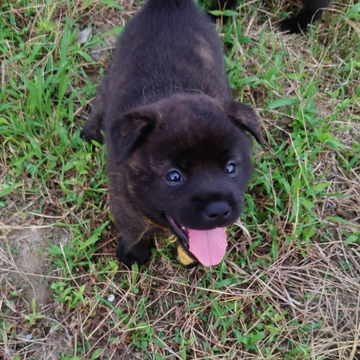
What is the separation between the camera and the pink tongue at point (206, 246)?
2561 millimetres

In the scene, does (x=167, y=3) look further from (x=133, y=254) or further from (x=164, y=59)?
(x=133, y=254)

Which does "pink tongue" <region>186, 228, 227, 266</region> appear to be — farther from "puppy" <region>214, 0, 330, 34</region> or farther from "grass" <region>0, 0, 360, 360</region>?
"puppy" <region>214, 0, 330, 34</region>

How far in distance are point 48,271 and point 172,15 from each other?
5.88 feet

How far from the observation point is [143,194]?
8.05ft

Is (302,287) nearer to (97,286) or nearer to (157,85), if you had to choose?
(97,286)

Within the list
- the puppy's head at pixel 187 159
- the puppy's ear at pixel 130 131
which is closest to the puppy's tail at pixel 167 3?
the puppy's head at pixel 187 159

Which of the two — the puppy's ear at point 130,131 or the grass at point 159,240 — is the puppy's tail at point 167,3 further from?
the puppy's ear at point 130,131

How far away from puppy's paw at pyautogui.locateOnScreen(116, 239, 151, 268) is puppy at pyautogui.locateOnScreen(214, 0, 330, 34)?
2108mm

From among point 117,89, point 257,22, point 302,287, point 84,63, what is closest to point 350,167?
point 302,287

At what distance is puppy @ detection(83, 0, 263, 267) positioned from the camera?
2307 millimetres

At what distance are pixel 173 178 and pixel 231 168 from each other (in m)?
0.30

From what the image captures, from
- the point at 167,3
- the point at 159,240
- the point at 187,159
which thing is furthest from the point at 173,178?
the point at 167,3

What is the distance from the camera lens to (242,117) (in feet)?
8.19

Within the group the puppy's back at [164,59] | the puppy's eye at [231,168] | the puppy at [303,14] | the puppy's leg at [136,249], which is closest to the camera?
the puppy's eye at [231,168]
